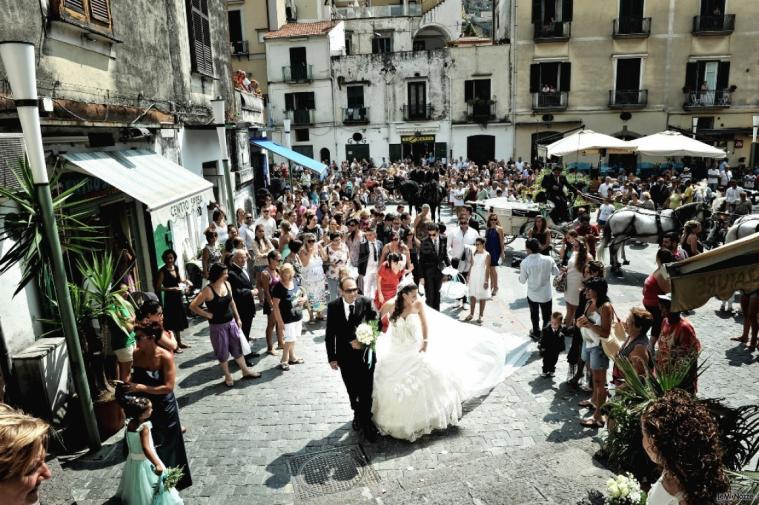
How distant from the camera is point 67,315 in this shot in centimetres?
519

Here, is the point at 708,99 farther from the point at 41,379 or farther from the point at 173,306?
the point at 41,379

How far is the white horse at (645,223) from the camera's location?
1191cm

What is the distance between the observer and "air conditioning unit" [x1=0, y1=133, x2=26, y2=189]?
5.39m

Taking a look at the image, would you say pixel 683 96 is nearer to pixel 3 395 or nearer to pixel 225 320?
pixel 225 320

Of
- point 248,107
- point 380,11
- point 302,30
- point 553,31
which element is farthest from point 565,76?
point 248,107

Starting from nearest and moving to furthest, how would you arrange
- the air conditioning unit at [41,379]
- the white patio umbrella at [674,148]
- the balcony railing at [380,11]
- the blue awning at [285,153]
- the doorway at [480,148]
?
the air conditioning unit at [41,379], the white patio umbrella at [674,148], the blue awning at [285,153], the doorway at [480,148], the balcony railing at [380,11]

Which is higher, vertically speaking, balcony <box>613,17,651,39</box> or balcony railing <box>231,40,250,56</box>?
balcony railing <box>231,40,250,56</box>

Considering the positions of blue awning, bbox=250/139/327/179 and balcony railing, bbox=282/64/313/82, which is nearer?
blue awning, bbox=250/139/327/179

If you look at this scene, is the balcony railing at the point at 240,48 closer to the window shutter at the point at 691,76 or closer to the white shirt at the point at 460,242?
the window shutter at the point at 691,76

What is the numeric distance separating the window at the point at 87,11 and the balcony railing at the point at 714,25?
30938 millimetres

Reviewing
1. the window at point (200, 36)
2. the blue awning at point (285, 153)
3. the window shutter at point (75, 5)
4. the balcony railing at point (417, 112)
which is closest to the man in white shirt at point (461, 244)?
the window shutter at point (75, 5)

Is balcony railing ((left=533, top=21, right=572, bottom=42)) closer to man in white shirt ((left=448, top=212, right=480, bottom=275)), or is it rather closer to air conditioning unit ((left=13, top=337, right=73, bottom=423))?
man in white shirt ((left=448, top=212, right=480, bottom=275))

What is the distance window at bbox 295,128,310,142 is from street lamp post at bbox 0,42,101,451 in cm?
3228

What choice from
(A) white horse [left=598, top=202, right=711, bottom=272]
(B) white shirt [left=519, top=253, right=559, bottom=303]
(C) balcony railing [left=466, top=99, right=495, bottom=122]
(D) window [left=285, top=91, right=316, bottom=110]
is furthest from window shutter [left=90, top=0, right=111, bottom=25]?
(D) window [left=285, top=91, right=316, bottom=110]
